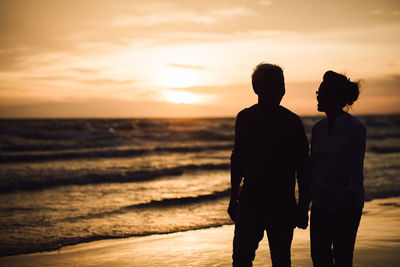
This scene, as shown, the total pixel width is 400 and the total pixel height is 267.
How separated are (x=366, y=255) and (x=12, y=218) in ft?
23.0

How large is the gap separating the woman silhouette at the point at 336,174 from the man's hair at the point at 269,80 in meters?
0.44

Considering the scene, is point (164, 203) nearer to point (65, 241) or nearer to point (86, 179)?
point (65, 241)

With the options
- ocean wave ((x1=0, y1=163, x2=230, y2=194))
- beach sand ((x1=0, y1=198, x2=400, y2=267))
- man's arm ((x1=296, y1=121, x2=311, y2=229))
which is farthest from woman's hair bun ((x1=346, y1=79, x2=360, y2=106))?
ocean wave ((x1=0, y1=163, x2=230, y2=194))

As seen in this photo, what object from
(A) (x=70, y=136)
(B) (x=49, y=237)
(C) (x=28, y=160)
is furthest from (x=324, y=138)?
(A) (x=70, y=136)

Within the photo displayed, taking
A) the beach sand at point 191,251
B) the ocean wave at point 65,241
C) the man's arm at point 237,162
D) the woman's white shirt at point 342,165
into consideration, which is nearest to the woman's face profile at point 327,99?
the woman's white shirt at point 342,165

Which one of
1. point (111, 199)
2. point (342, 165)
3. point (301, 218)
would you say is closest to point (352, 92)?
point (342, 165)

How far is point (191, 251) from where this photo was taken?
5.40m

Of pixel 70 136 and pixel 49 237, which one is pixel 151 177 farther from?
pixel 70 136

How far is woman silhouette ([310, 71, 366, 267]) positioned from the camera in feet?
8.59

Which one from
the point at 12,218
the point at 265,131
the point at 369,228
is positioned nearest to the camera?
the point at 265,131

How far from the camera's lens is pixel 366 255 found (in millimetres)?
4852

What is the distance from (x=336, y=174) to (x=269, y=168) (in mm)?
531

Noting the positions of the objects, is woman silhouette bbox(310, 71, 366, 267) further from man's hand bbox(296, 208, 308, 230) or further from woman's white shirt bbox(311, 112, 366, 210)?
man's hand bbox(296, 208, 308, 230)

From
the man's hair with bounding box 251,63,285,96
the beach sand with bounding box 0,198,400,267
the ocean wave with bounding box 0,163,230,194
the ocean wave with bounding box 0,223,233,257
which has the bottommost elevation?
the ocean wave with bounding box 0,163,230,194
